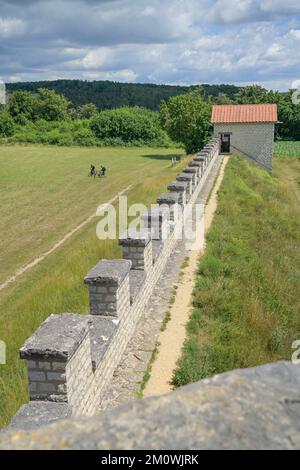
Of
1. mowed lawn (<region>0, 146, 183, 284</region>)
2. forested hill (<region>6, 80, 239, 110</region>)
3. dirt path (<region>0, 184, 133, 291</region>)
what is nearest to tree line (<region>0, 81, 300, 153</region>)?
mowed lawn (<region>0, 146, 183, 284</region>)

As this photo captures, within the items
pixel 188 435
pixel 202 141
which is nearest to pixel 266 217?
pixel 188 435

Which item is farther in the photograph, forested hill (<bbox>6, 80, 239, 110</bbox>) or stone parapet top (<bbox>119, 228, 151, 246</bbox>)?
forested hill (<bbox>6, 80, 239, 110</bbox>)

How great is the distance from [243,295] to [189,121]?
3748cm

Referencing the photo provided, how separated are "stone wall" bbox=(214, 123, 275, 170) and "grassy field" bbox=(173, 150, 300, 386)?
1837 cm

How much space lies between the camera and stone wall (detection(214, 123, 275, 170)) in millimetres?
34219

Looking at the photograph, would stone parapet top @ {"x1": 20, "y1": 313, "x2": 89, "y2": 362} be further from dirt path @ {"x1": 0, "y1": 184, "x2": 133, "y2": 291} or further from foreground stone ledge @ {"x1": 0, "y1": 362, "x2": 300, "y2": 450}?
dirt path @ {"x1": 0, "y1": 184, "x2": 133, "y2": 291}

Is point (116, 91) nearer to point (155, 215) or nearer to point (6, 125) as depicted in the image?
point (6, 125)

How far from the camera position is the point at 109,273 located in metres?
6.39

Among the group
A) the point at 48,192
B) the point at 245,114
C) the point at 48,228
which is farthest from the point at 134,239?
the point at 245,114

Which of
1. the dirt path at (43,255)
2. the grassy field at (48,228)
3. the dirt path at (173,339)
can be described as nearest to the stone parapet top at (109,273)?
the dirt path at (173,339)

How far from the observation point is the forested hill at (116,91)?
497ft

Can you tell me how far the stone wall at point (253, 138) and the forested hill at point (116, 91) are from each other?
367ft

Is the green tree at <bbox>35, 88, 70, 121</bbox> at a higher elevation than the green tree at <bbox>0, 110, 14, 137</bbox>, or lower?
higher
